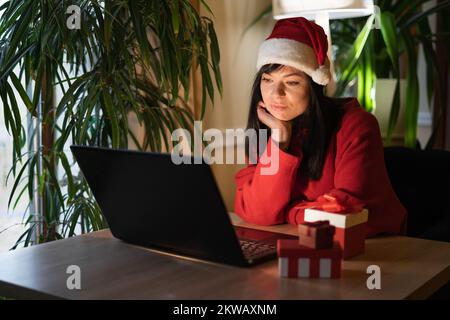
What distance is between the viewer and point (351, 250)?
1.34 metres

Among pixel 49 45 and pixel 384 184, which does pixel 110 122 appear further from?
pixel 384 184

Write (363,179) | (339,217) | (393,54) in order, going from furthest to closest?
(393,54) < (363,179) < (339,217)

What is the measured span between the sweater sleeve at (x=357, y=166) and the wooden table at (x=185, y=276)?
19 centimetres

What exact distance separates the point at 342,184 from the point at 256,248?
37 cm

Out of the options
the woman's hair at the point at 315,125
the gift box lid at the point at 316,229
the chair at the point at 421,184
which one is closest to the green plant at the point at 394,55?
the chair at the point at 421,184

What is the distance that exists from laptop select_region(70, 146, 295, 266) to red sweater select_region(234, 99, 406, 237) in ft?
0.76

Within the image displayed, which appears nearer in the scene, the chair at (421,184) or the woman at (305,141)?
the woman at (305,141)

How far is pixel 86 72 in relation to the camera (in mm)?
2062

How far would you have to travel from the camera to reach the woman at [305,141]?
1.66m

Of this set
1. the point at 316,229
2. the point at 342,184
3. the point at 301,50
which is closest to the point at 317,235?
the point at 316,229

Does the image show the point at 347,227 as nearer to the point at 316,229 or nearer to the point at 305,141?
the point at 316,229

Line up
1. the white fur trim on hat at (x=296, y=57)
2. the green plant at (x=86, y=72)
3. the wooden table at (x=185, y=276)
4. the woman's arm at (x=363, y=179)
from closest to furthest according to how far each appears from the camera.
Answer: the wooden table at (x=185, y=276), the woman's arm at (x=363, y=179), the white fur trim on hat at (x=296, y=57), the green plant at (x=86, y=72)

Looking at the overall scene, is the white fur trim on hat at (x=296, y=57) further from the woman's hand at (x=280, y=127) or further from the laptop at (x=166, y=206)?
the laptop at (x=166, y=206)
